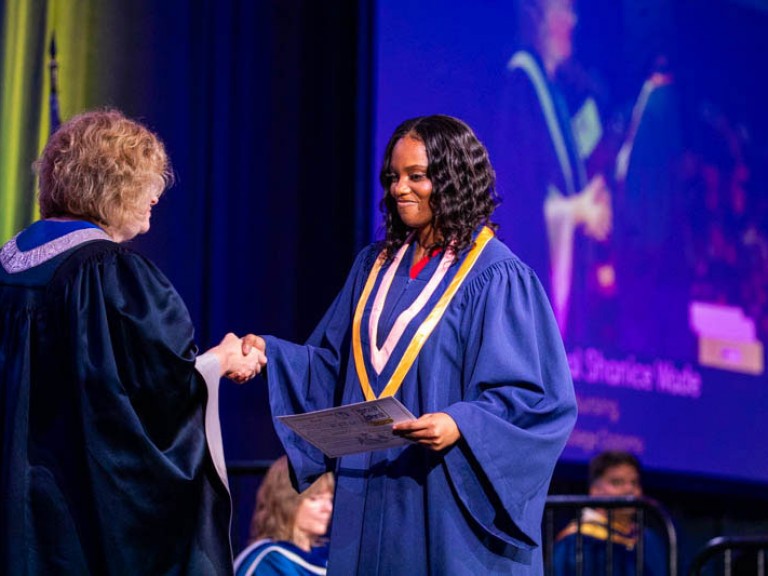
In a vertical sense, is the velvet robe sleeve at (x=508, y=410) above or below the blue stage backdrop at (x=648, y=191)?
below

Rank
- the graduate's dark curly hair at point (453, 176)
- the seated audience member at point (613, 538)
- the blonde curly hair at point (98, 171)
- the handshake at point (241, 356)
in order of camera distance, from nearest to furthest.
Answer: the blonde curly hair at point (98, 171), the handshake at point (241, 356), the graduate's dark curly hair at point (453, 176), the seated audience member at point (613, 538)

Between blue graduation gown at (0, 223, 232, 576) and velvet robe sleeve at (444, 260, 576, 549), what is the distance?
0.77 meters

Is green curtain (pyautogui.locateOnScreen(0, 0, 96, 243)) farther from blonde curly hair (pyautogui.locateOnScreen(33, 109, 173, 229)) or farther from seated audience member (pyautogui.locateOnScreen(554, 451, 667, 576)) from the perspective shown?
seated audience member (pyautogui.locateOnScreen(554, 451, 667, 576))

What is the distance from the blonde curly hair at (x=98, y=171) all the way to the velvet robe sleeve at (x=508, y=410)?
1.03 m

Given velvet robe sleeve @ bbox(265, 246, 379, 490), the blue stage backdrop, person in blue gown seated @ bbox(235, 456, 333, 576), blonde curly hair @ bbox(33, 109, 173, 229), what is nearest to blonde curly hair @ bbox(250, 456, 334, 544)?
person in blue gown seated @ bbox(235, 456, 333, 576)

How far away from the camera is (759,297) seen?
329 inches

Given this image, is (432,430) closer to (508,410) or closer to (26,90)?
(508,410)

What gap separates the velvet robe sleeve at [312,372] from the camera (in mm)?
3926

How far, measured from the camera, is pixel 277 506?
5500 mm

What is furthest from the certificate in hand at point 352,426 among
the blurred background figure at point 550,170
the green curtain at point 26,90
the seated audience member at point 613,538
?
the blurred background figure at point 550,170

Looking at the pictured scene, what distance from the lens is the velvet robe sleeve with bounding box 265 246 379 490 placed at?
393cm

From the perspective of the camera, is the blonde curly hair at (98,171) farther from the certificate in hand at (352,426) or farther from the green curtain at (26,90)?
the green curtain at (26,90)

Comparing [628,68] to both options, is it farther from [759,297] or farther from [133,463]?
[133,463]

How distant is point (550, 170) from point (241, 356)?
3833mm
